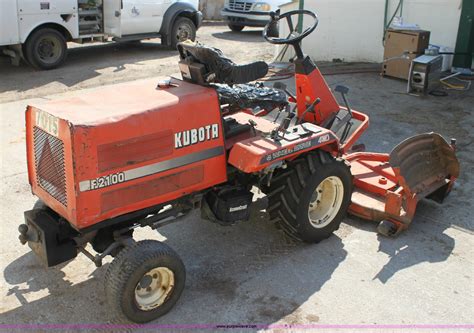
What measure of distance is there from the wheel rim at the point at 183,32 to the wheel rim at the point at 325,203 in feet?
27.6

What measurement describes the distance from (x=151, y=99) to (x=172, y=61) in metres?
7.80

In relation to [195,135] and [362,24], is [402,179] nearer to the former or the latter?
[195,135]

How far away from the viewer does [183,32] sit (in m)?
12.4

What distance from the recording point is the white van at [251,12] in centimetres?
1464

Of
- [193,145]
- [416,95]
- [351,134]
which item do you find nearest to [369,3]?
[416,95]

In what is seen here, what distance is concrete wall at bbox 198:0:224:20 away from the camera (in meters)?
17.8

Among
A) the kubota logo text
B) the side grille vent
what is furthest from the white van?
the side grille vent

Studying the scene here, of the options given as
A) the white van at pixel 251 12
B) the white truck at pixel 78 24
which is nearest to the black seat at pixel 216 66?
the white truck at pixel 78 24

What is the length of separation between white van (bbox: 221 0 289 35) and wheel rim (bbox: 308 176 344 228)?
10735mm

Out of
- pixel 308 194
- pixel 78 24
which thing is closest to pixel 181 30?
pixel 78 24

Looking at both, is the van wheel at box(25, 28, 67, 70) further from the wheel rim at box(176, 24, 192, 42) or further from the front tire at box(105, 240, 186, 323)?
the front tire at box(105, 240, 186, 323)

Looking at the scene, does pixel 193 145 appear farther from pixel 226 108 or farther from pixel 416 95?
pixel 416 95

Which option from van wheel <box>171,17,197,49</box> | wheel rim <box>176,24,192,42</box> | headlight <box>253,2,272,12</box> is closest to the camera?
van wheel <box>171,17,197,49</box>

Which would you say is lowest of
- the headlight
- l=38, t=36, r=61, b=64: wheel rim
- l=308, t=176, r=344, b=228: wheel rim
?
l=308, t=176, r=344, b=228: wheel rim
